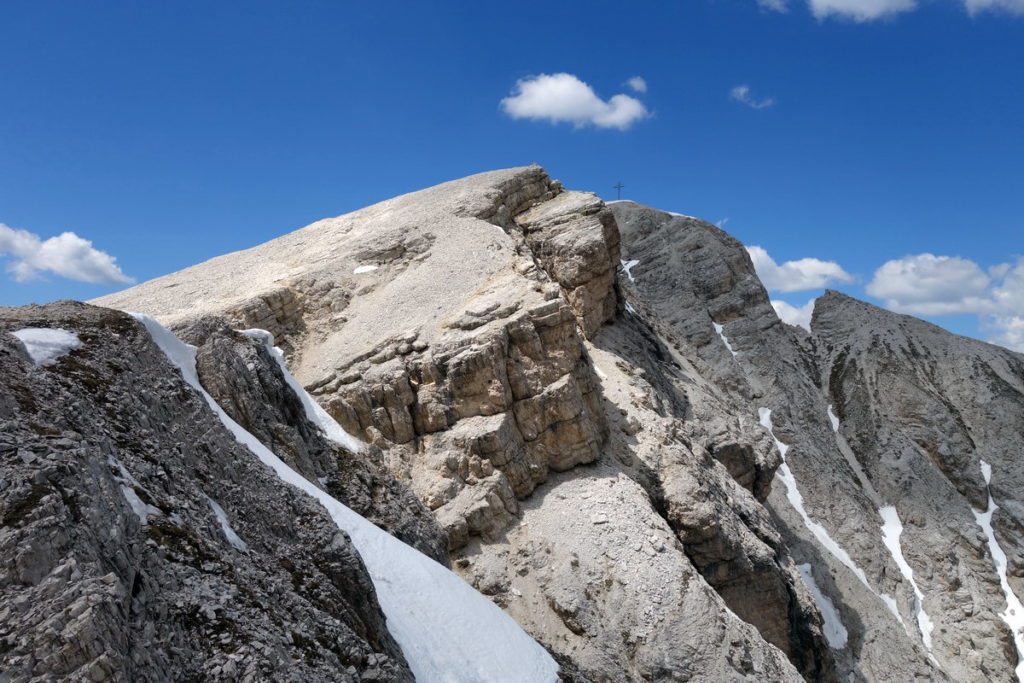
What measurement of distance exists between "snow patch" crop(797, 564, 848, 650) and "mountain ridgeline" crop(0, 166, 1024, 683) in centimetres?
22

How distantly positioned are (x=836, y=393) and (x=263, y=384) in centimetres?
6921

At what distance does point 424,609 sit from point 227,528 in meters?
6.41

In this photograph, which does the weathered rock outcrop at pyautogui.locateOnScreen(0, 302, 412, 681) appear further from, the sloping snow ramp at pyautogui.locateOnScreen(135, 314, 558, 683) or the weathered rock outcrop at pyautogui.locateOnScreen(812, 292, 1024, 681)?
the weathered rock outcrop at pyautogui.locateOnScreen(812, 292, 1024, 681)

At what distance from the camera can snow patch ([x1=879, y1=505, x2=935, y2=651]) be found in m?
53.2

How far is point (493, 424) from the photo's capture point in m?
33.0

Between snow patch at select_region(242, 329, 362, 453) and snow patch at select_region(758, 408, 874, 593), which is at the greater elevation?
snow patch at select_region(242, 329, 362, 453)

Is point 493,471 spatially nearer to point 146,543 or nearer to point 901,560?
point 146,543

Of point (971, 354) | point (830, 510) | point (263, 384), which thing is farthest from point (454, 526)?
point (971, 354)

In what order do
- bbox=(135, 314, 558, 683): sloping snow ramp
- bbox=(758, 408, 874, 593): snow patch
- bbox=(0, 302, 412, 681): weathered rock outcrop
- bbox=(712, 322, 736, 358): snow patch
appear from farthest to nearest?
bbox=(712, 322, 736, 358): snow patch, bbox=(758, 408, 874, 593): snow patch, bbox=(135, 314, 558, 683): sloping snow ramp, bbox=(0, 302, 412, 681): weathered rock outcrop

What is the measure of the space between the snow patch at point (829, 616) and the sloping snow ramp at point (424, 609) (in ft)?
110

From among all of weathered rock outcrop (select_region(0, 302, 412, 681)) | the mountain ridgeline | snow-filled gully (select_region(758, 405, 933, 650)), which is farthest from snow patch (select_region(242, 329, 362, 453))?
snow-filled gully (select_region(758, 405, 933, 650))

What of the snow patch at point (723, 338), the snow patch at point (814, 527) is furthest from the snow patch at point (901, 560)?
the snow patch at point (723, 338)

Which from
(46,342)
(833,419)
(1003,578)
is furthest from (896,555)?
(46,342)

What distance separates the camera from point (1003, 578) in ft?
192
